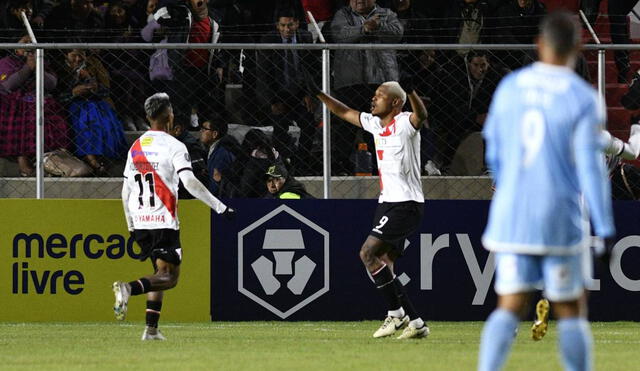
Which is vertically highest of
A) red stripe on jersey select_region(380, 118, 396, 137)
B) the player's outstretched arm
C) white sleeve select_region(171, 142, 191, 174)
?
red stripe on jersey select_region(380, 118, 396, 137)

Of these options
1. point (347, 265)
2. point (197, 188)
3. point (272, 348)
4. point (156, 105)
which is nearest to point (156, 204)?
point (197, 188)

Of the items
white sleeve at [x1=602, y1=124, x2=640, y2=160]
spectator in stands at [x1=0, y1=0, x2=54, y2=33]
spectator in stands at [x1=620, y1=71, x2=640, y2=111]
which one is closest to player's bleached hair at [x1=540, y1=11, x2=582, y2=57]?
white sleeve at [x1=602, y1=124, x2=640, y2=160]

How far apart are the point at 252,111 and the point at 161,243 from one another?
3.51 meters

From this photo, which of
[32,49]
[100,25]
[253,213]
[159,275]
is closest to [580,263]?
[159,275]

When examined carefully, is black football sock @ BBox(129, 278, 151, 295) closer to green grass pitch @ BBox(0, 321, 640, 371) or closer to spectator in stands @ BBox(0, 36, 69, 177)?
green grass pitch @ BBox(0, 321, 640, 371)

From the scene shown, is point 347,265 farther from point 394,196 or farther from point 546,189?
point 546,189

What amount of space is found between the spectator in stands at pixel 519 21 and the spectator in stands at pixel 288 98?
269cm

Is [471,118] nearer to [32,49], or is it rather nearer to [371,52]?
[371,52]

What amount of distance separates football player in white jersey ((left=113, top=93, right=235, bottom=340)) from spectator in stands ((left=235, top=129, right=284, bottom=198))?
2832mm

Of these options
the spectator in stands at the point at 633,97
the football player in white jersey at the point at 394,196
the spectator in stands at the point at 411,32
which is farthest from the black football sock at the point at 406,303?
the spectator in stands at the point at 633,97

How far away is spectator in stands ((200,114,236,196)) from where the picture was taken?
14.3m

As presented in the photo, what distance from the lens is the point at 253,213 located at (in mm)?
14078

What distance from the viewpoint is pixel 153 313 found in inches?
452

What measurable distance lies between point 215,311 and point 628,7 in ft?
22.9
